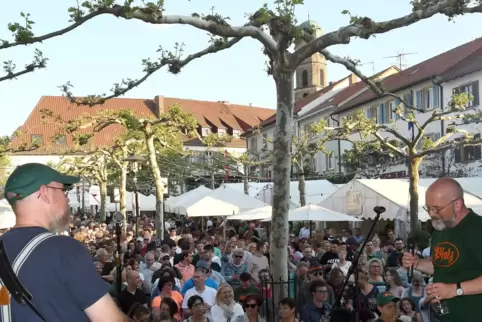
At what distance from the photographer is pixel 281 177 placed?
27.0 ft

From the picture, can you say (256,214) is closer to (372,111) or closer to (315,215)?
(315,215)

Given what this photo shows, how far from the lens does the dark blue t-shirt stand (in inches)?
95.7

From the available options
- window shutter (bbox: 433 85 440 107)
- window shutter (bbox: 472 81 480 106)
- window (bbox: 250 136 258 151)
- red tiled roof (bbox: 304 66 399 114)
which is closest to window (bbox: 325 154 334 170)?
red tiled roof (bbox: 304 66 399 114)

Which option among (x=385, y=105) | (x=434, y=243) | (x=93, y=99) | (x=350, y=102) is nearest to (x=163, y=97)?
(x=350, y=102)

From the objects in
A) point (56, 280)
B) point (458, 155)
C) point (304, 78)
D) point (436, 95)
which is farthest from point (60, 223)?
point (304, 78)

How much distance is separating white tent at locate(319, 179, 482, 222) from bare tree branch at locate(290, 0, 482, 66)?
12.8m

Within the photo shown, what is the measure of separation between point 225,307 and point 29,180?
248 inches

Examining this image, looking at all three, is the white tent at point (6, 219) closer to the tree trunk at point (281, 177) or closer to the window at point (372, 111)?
the tree trunk at point (281, 177)

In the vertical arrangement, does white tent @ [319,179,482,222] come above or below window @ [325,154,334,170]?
below

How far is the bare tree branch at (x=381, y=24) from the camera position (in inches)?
249

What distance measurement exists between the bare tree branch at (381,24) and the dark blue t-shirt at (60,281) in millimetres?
4956

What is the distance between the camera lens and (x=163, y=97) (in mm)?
95250

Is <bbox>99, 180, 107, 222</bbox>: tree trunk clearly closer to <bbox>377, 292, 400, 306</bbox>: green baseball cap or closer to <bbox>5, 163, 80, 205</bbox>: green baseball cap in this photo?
<bbox>377, 292, 400, 306</bbox>: green baseball cap

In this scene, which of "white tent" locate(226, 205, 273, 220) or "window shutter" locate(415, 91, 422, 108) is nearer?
"white tent" locate(226, 205, 273, 220)
